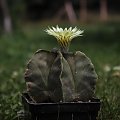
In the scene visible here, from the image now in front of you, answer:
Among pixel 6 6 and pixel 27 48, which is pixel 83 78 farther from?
pixel 6 6

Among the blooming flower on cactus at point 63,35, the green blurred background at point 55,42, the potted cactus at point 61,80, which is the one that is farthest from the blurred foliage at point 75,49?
the blooming flower on cactus at point 63,35

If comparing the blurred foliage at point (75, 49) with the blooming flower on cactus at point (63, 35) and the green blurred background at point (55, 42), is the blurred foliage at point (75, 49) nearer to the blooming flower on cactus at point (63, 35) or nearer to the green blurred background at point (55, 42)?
the green blurred background at point (55, 42)

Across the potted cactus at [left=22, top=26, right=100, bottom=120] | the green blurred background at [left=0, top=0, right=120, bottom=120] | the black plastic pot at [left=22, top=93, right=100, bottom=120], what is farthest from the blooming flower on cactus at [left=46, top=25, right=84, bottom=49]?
the green blurred background at [left=0, top=0, right=120, bottom=120]

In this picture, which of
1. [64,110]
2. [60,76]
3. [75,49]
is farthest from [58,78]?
[75,49]

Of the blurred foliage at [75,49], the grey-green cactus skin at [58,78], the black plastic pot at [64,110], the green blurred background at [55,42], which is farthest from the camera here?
the green blurred background at [55,42]

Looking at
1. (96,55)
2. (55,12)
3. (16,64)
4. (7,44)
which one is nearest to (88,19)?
(55,12)

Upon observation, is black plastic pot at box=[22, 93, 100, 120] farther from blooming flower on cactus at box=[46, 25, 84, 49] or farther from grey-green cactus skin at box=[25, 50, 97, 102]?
blooming flower on cactus at box=[46, 25, 84, 49]
